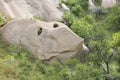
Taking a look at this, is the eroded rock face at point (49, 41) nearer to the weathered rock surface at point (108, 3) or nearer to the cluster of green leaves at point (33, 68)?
the cluster of green leaves at point (33, 68)

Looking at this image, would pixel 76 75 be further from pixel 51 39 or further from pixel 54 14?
pixel 54 14

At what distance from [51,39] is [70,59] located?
1.19m

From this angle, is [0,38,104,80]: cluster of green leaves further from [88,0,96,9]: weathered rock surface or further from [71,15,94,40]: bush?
[88,0,96,9]: weathered rock surface

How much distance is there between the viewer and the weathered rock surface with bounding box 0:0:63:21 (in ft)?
67.2

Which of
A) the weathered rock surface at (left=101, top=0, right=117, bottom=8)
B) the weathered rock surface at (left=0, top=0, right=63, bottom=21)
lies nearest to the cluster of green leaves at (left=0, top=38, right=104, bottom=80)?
the weathered rock surface at (left=0, top=0, right=63, bottom=21)

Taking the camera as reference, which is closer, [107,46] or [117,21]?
[107,46]

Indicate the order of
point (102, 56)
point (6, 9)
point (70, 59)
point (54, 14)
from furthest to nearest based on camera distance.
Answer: point (54, 14) → point (6, 9) → point (70, 59) → point (102, 56)

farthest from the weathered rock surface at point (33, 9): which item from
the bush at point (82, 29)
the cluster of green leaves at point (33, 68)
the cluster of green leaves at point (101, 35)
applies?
the cluster of green leaves at point (33, 68)

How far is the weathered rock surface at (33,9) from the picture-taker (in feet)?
67.2

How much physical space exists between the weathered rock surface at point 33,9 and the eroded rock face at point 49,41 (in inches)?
137

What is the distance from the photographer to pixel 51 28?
54.7ft

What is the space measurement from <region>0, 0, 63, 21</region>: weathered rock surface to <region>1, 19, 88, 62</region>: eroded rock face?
3489 mm

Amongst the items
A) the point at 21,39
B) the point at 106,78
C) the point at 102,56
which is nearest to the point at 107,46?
the point at 102,56

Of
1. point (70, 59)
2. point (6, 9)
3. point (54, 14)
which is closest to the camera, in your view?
point (70, 59)
